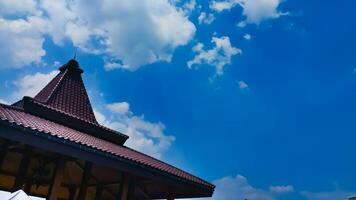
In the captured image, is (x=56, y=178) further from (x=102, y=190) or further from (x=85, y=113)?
(x=85, y=113)

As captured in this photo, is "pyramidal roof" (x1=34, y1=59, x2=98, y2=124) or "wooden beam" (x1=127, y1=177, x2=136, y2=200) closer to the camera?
"wooden beam" (x1=127, y1=177, x2=136, y2=200)

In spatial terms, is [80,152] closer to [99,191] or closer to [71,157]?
[71,157]

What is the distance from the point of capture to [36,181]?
31.5 feet

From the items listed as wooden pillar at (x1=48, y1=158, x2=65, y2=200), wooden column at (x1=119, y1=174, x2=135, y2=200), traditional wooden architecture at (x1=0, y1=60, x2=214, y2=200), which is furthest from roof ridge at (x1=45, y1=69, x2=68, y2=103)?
wooden column at (x1=119, y1=174, x2=135, y2=200)

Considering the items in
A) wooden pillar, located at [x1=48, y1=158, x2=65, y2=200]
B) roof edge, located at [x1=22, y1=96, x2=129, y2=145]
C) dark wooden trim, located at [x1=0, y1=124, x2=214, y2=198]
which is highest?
roof edge, located at [x1=22, y1=96, x2=129, y2=145]

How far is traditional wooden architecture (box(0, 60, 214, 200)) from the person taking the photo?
6887 millimetres

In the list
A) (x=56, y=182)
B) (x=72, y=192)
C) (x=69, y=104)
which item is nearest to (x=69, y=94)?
(x=69, y=104)

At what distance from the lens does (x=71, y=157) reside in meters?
7.68

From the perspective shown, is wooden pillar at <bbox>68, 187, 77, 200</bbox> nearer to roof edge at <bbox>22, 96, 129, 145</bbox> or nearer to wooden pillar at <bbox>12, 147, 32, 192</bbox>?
roof edge at <bbox>22, 96, 129, 145</bbox>

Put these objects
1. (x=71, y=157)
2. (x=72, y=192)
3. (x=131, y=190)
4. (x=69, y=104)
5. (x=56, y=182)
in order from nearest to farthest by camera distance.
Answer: (x=56, y=182)
(x=71, y=157)
(x=131, y=190)
(x=72, y=192)
(x=69, y=104)

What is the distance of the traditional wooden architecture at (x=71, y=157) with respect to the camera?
22.6ft

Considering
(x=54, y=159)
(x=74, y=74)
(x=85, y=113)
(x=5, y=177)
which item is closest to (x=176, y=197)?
(x=54, y=159)

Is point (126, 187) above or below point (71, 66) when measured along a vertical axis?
below

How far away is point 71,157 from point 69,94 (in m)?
6.30
